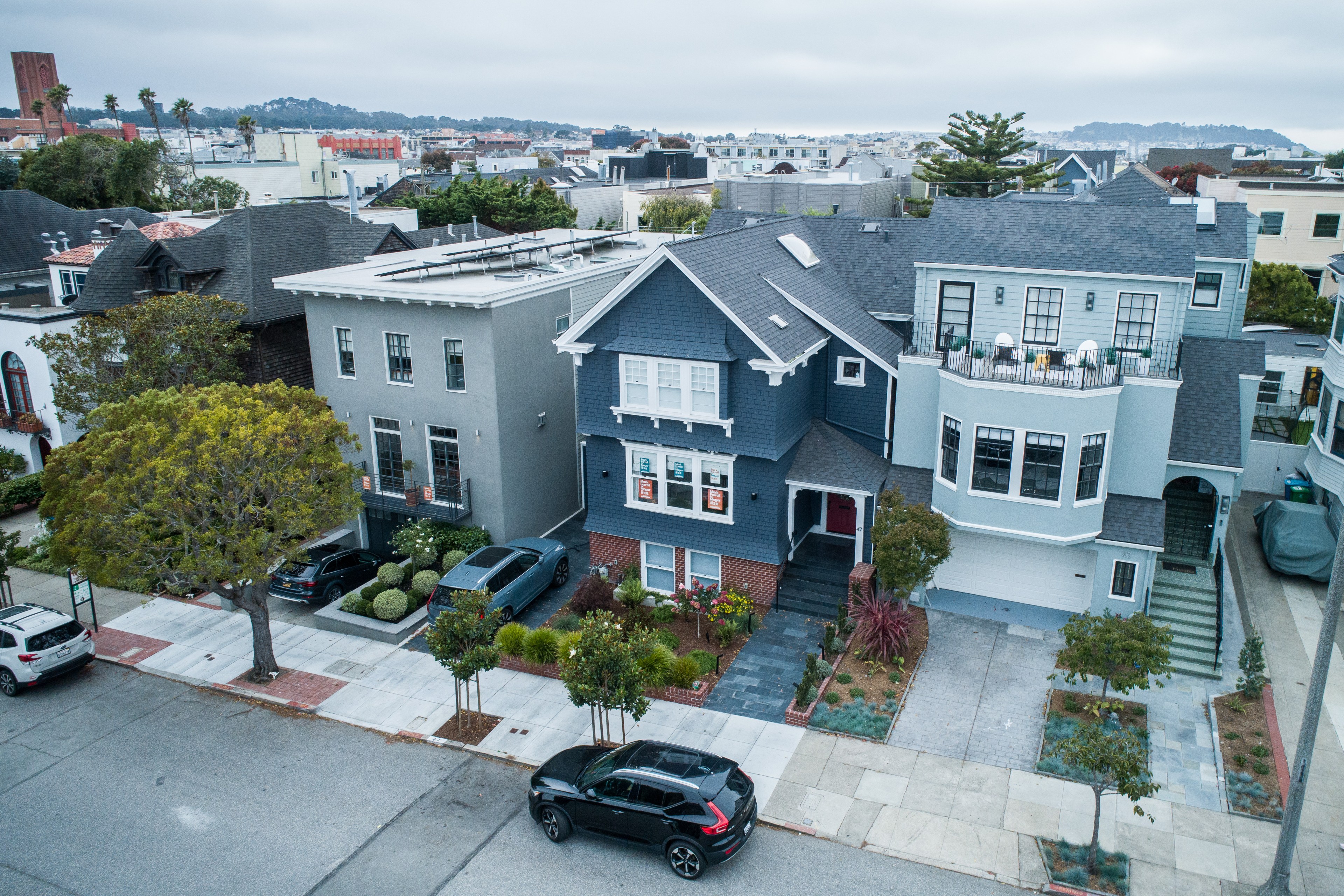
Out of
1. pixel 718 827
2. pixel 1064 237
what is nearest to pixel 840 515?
pixel 1064 237

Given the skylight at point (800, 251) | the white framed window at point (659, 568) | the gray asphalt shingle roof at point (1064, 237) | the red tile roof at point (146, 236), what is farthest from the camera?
the red tile roof at point (146, 236)

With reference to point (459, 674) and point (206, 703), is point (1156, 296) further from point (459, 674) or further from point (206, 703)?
point (206, 703)

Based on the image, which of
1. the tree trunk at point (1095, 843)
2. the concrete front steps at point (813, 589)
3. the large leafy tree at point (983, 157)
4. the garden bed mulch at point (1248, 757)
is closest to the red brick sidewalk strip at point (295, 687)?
the concrete front steps at point (813, 589)

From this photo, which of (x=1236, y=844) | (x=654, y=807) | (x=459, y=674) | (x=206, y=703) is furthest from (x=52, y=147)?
(x=1236, y=844)

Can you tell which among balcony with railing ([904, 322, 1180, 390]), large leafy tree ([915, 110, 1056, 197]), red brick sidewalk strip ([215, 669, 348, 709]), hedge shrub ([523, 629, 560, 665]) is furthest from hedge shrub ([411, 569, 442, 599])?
large leafy tree ([915, 110, 1056, 197])

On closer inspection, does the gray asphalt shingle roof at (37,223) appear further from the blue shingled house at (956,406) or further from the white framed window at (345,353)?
the blue shingled house at (956,406)
